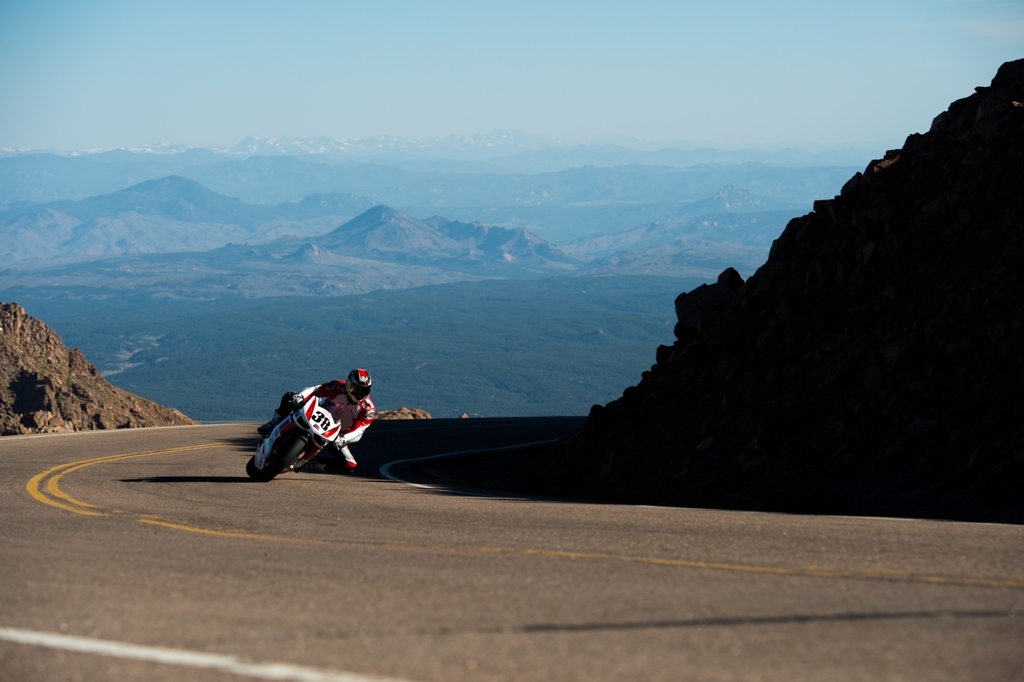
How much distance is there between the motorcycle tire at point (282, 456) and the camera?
1497 cm

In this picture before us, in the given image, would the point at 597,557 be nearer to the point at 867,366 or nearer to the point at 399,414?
the point at 867,366

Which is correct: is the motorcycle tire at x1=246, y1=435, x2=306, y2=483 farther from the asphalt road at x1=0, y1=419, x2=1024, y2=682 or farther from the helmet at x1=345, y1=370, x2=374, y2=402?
the asphalt road at x1=0, y1=419, x2=1024, y2=682

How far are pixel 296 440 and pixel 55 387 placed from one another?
31121 mm

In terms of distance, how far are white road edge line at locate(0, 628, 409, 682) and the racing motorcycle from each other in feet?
26.7

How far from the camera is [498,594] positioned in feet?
23.6

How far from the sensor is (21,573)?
823cm

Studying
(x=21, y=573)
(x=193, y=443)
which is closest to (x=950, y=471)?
(x=21, y=573)

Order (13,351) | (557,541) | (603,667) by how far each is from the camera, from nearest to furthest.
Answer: (603,667) < (557,541) < (13,351)

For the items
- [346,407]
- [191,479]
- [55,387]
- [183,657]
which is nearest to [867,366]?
[346,407]

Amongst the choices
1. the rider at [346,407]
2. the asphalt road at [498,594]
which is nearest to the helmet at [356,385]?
the rider at [346,407]

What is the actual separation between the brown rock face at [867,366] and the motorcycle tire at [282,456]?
16.0ft

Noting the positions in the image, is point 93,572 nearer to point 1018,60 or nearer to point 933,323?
point 933,323

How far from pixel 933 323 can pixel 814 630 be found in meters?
10.4

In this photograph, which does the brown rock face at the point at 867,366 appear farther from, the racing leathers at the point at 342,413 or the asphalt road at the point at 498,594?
the racing leathers at the point at 342,413
